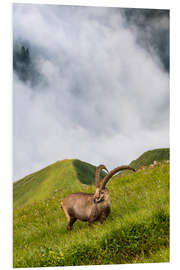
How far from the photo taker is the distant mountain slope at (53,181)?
5.82m

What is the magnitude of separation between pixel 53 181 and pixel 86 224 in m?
0.95

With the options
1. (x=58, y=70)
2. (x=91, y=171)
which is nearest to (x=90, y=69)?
(x=58, y=70)

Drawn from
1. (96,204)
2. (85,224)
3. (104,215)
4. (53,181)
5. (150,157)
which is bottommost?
(85,224)

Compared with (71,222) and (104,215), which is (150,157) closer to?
(104,215)

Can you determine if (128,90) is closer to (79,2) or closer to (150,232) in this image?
(79,2)

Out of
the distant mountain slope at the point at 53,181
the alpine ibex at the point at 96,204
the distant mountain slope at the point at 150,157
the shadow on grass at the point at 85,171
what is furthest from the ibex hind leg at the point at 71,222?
the distant mountain slope at the point at 150,157

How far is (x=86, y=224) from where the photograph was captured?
5.63m

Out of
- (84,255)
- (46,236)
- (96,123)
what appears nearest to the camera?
(84,255)

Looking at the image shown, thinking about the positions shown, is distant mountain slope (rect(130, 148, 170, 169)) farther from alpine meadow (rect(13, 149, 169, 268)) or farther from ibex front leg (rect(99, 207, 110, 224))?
ibex front leg (rect(99, 207, 110, 224))

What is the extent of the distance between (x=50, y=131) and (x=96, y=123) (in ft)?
2.57

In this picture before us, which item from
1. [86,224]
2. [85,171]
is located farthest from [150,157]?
[86,224]

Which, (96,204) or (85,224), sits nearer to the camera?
(96,204)

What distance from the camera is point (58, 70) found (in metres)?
6.05

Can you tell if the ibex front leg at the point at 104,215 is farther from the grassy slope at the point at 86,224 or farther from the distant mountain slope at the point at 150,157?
the distant mountain slope at the point at 150,157
